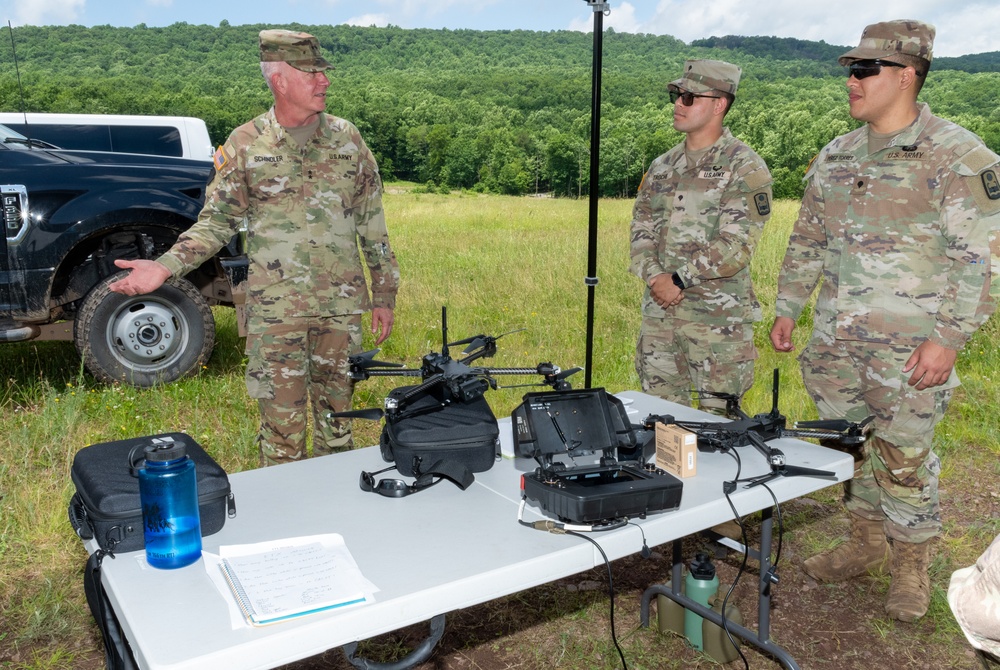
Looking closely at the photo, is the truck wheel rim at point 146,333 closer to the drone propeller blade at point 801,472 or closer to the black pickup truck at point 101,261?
the black pickup truck at point 101,261

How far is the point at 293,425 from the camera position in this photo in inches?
129

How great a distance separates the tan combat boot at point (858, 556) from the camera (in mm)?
3178

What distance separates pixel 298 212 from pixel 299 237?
0.10 metres

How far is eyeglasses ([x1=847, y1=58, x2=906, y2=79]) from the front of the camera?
8.82 ft

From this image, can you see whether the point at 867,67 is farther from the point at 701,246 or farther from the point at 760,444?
the point at 760,444

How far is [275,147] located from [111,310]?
2.02m

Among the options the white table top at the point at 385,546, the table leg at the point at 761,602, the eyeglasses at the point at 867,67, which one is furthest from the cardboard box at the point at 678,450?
the eyeglasses at the point at 867,67

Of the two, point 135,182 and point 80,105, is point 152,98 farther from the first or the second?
point 135,182

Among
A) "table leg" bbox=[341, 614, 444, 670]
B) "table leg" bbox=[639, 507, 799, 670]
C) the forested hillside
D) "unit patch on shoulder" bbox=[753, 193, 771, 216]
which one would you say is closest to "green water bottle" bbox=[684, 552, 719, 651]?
"table leg" bbox=[639, 507, 799, 670]

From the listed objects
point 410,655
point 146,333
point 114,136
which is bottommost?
point 146,333

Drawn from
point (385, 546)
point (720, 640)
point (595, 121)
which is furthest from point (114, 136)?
point (385, 546)

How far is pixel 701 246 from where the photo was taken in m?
3.42

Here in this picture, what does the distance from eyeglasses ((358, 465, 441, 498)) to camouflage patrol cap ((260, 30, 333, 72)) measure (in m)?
1.65

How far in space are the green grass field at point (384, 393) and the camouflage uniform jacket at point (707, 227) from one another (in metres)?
1.39
